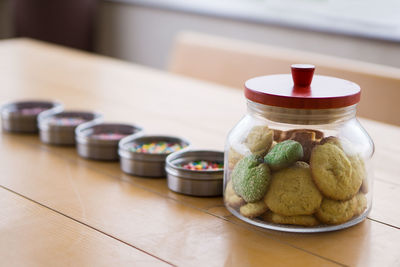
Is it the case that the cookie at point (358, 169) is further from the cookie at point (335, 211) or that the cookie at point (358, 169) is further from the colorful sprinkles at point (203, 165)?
the colorful sprinkles at point (203, 165)

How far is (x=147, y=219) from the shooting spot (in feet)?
3.12

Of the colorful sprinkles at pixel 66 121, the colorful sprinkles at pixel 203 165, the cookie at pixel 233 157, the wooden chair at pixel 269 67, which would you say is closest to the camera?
the cookie at pixel 233 157

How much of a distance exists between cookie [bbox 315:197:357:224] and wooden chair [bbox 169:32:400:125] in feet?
2.62

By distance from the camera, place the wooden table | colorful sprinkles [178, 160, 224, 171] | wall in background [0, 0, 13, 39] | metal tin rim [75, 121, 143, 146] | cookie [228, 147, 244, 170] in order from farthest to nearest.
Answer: wall in background [0, 0, 13, 39] < metal tin rim [75, 121, 143, 146] < colorful sprinkles [178, 160, 224, 171] < cookie [228, 147, 244, 170] < the wooden table

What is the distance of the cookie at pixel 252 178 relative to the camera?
2.88 feet

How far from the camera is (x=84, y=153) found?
1.22 metres

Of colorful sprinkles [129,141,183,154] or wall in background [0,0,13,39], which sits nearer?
colorful sprinkles [129,141,183,154]

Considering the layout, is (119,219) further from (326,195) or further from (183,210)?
(326,195)

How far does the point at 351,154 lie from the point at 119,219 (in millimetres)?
370

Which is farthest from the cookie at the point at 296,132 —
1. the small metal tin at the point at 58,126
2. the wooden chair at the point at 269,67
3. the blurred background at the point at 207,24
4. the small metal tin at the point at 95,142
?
the blurred background at the point at 207,24

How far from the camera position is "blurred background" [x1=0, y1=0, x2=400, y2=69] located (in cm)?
283

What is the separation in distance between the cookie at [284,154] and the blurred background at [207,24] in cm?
203

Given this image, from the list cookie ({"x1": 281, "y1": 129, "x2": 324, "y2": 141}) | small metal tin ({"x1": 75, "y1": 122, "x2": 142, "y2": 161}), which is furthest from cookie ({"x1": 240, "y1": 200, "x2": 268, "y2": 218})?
small metal tin ({"x1": 75, "y1": 122, "x2": 142, "y2": 161})

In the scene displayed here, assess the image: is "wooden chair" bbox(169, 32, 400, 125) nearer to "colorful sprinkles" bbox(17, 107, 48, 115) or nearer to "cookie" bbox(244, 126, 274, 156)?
"colorful sprinkles" bbox(17, 107, 48, 115)
